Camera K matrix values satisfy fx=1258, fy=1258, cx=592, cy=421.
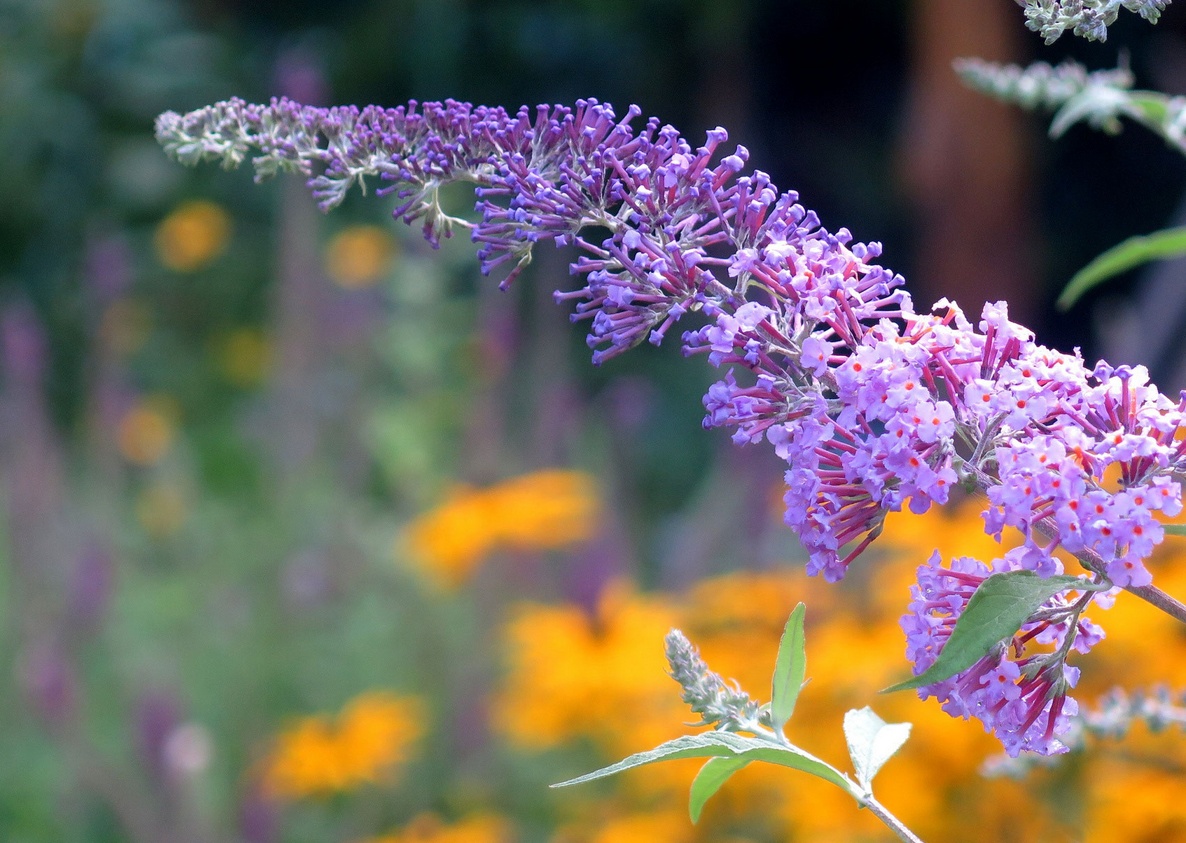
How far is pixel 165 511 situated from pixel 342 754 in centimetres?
213

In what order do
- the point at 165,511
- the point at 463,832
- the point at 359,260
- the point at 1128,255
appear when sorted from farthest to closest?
the point at 359,260 → the point at 165,511 → the point at 463,832 → the point at 1128,255

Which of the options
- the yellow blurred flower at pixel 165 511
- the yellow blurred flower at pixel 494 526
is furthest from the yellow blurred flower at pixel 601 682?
the yellow blurred flower at pixel 165 511

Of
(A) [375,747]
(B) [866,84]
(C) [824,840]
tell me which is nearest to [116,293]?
(A) [375,747]

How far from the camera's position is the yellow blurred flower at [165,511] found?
4586mm

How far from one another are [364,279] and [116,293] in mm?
1336

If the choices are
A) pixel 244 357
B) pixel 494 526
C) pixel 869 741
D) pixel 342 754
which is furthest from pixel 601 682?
pixel 244 357

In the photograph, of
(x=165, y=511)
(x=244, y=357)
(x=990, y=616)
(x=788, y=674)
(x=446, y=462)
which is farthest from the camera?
(x=244, y=357)

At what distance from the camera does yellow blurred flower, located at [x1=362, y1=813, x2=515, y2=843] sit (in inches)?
101

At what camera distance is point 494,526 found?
3.34 metres

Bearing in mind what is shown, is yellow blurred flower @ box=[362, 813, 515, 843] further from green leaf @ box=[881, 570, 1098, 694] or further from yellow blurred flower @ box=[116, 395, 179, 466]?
yellow blurred flower @ box=[116, 395, 179, 466]

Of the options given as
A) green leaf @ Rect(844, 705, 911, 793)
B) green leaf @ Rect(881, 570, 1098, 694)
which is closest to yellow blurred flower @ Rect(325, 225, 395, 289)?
green leaf @ Rect(844, 705, 911, 793)

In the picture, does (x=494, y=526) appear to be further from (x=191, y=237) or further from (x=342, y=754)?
(x=191, y=237)

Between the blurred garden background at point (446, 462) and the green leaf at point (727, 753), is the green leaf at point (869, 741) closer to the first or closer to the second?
the green leaf at point (727, 753)

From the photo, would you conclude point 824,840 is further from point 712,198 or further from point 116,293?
point 116,293
